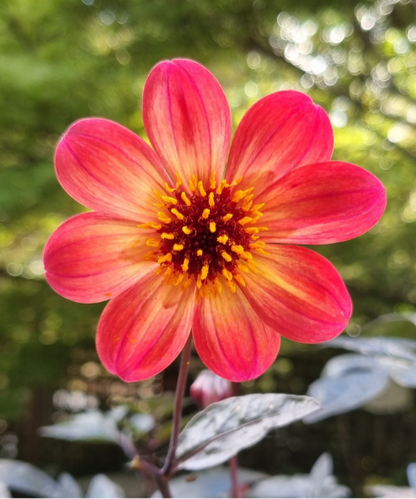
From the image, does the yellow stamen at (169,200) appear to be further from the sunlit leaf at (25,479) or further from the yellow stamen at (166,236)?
the sunlit leaf at (25,479)

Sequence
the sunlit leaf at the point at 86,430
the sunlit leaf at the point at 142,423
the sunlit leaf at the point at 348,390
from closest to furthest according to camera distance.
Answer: the sunlit leaf at the point at 348,390, the sunlit leaf at the point at 86,430, the sunlit leaf at the point at 142,423

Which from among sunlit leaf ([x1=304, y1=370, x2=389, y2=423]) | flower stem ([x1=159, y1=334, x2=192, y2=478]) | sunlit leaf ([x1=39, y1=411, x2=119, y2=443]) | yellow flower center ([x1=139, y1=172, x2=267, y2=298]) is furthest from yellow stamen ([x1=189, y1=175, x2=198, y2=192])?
sunlit leaf ([x1=39, y1=411, x2=119, y2=443])

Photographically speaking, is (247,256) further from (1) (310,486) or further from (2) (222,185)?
(1) (310,486)

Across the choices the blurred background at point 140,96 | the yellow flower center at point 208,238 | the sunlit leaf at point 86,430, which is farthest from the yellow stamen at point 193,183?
the blurred background at point 140,96

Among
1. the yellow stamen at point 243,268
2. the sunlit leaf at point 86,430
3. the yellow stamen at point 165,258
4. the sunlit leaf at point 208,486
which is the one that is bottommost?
the sunlit leaf at point 208,486

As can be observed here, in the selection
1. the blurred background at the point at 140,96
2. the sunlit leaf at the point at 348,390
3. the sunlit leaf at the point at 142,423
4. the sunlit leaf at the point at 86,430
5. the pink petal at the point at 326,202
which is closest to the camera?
the pink petal at the point at 326,202

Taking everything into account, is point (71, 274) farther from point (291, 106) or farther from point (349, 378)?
point (349, 378)

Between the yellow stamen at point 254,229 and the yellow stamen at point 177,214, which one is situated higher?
the yellow stamen at point 177,214
